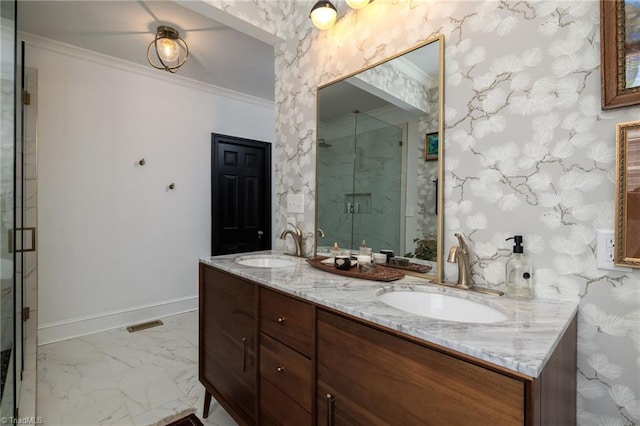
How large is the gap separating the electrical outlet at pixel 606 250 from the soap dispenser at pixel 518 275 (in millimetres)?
189

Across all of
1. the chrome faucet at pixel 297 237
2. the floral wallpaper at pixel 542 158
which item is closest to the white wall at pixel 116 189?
the chrome faucet at pixel 297 237

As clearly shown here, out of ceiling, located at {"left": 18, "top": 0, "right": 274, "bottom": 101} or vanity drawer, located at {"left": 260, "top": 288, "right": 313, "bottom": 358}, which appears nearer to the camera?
vanity drawer, located at {"left": 260, "top": 288, "right": 313, "bottom": 358}

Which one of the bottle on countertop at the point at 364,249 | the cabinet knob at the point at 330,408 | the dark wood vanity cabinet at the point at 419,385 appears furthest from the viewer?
the bottle on countertop at the point at 364,249

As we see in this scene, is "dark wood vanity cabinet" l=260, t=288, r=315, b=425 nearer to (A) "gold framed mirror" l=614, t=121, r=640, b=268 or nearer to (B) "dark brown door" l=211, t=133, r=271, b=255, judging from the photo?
(A) "gold framed mirror" l=614, t=121, r=640, b=268

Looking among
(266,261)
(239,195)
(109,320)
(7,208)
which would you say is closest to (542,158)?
(266,261)

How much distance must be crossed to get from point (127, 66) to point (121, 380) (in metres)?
2.74

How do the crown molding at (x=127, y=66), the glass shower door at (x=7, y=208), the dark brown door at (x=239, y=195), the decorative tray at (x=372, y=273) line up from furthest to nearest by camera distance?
the dark brown door at (x=239, y=195)
the crown molding at (x=127, y=66)
the glass shower door at (x=7, y=208)
the decorative tray at (x=372, y=273)

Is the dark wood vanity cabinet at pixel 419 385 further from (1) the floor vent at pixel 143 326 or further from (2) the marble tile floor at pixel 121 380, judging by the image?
(1) the floor vent at pixel 143 326

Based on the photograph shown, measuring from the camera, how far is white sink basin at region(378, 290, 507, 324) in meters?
1.04

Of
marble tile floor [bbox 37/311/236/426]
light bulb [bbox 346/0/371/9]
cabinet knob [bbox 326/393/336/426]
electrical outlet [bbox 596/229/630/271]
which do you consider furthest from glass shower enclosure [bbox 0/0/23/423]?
electrical outlet [bbox 596/229/630/271]

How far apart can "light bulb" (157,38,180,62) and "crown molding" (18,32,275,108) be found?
74 centimetres

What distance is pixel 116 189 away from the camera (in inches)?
113

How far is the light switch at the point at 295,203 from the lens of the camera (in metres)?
2.02

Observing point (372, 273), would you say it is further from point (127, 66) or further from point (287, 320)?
point (127, 66)
